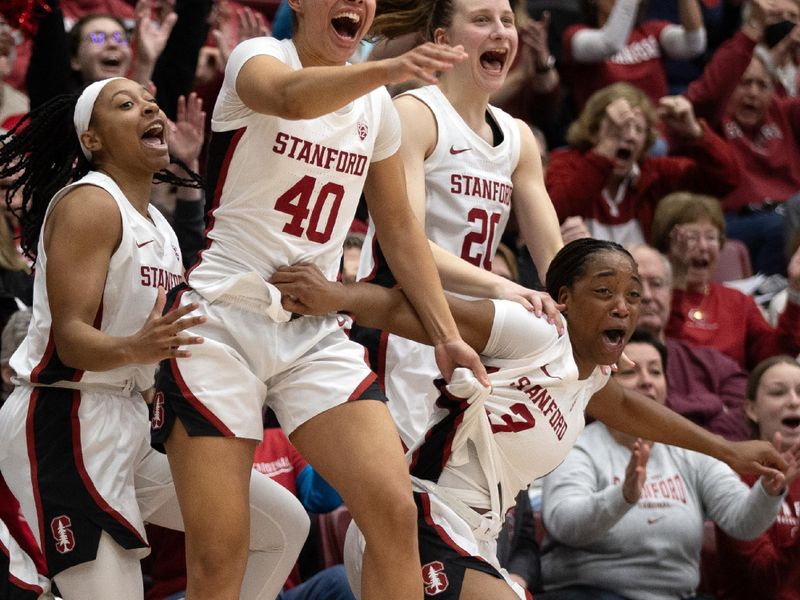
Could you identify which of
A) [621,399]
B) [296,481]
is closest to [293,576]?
[296,481]

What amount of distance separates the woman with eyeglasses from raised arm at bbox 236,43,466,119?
3897mm

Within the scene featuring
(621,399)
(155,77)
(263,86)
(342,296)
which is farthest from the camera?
(155,77)

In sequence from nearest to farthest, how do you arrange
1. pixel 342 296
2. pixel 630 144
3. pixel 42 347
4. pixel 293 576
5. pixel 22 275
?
pixel 342 296
pixel 42 347
pixel 293 576
pixel 22 275
pixel 630 144

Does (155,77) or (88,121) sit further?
(155,77)

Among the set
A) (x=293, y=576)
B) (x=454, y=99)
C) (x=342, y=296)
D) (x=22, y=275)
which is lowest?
(x=293, y=576)

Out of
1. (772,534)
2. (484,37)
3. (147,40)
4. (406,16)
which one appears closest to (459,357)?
(484,37)

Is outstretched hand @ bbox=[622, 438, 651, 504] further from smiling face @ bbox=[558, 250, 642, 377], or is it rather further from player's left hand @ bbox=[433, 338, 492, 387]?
player's left hand @ bbox=[433, 338, 492, 387]

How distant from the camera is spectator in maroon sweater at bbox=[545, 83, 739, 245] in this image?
717 centimetres

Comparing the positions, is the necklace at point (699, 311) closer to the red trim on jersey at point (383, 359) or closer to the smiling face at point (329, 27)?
the red trim on jersey at point (383, 359)

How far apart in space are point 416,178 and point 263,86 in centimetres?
106

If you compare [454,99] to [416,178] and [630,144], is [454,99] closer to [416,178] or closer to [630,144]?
[416,178]

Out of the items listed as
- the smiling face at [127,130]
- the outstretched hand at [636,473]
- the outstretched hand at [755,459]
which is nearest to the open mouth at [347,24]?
the smiling face at [127,130]

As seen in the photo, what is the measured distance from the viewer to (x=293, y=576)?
5.29m

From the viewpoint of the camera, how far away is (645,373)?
574cm
